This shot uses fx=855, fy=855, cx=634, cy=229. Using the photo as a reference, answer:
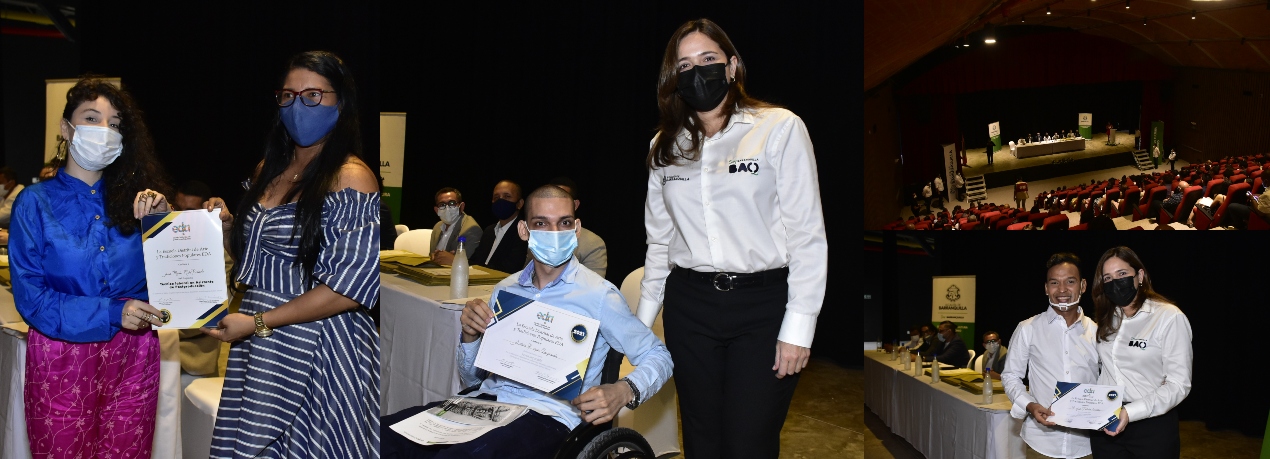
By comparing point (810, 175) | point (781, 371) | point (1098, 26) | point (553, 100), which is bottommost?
point (781, 371)

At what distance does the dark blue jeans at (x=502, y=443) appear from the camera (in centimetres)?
189

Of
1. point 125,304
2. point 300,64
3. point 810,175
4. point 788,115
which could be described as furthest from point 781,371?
point 125,304

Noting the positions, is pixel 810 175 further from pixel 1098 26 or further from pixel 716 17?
pixel 1098 26

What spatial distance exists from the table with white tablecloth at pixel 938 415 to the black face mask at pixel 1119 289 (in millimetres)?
499

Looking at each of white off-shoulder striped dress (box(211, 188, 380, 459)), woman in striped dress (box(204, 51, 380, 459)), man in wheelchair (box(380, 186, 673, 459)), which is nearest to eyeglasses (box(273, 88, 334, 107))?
woman in striped dress (box(204, 51, 380, 459))

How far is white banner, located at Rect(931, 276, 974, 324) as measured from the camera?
2.95m

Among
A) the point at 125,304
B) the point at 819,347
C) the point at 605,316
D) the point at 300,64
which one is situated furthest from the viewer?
the point at 819,347

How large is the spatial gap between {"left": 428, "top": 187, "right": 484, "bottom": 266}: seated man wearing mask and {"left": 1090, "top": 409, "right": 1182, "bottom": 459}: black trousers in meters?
2.32

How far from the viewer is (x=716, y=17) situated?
10.4 ft

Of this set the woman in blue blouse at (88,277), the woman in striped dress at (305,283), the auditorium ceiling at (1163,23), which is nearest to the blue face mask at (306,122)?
the woman in striped dress at (305,283)

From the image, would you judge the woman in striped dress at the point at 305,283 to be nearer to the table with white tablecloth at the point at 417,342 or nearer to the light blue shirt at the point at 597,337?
the light blue shirt at the point at 597,337

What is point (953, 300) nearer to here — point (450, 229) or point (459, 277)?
point (459, 277)

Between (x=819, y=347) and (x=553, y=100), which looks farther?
(x=819, y=347)

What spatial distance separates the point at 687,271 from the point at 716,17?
5.23ft
